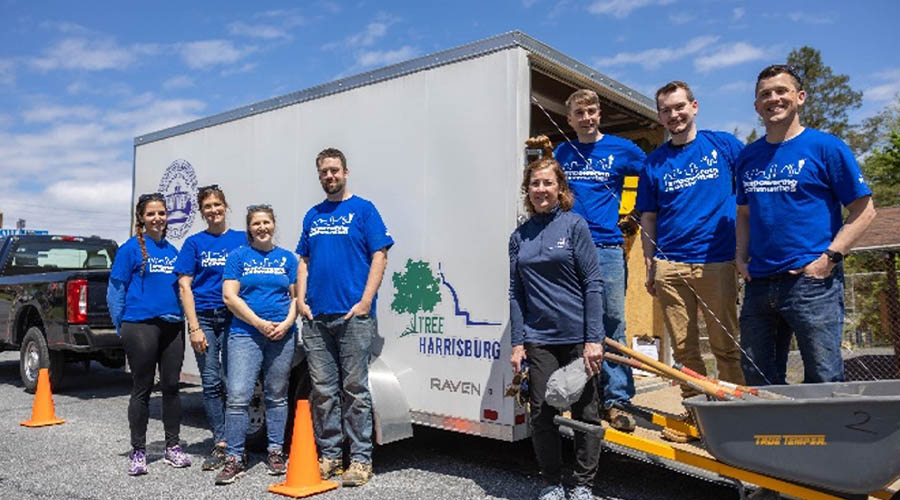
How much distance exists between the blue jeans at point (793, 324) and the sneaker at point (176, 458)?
3.71 m

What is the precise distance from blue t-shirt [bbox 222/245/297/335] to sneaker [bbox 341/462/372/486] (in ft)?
3.44

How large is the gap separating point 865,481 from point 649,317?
3.67m

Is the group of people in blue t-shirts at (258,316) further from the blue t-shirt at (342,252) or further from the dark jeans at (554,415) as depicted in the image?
the dark jeans at (554,415)

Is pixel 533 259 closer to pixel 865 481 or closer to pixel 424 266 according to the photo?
pixel 424 266

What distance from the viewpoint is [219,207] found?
4871 millimetres

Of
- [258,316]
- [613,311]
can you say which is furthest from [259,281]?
[613,311]

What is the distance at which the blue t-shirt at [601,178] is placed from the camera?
14.0 feet

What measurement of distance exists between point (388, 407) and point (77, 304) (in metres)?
4.78

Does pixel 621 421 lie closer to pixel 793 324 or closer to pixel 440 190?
pixel 793 324

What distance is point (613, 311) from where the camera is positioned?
13.8 ft

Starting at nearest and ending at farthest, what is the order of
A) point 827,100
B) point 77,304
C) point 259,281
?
point 259,281 → point 77,304 → point 827,100

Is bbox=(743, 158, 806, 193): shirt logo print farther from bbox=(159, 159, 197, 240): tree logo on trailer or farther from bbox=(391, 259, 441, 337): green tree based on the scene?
bbox=(159, 159, 197, 240): tree logo on trailer

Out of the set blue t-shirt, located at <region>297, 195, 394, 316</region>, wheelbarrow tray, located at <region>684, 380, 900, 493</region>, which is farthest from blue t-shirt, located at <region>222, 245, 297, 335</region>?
wheelbarrow tray, located at <region>684, 380, 900, 493</region>

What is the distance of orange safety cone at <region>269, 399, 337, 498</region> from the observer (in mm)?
4262
